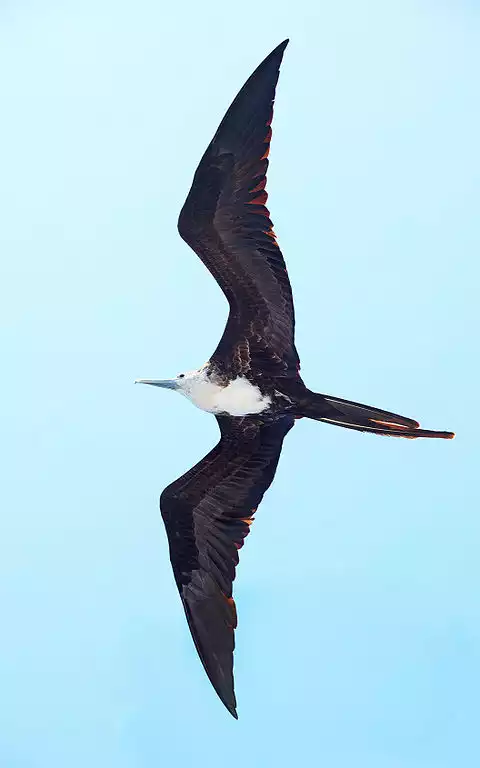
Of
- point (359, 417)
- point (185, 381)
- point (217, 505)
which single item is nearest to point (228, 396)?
point (185, 381)

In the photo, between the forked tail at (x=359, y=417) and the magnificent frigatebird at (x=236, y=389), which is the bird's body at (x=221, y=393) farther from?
the forked tail at (x=359, y=417)

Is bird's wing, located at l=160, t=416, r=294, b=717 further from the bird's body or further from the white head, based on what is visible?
the white head

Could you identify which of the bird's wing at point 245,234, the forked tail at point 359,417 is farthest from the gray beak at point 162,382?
the forked tail at point 359,417

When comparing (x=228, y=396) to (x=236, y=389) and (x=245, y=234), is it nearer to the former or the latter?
(x=236, y=389)

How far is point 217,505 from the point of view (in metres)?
7.62

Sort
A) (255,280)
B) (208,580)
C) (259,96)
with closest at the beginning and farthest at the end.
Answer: (259,96)
(255,280)
(208,580)

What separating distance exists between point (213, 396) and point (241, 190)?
135 centimetres

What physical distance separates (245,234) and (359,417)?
1.23m

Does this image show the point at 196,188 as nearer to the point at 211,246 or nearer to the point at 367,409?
the point at 211,246

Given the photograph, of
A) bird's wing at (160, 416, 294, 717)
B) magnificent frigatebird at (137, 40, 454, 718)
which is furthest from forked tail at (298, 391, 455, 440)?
bird's wing at (160, 416, 294, 717)

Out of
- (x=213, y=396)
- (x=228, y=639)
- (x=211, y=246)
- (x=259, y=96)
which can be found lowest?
(x=228, y=639)

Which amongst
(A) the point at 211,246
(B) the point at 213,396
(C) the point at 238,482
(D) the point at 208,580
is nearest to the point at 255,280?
(A) the point at 211,246

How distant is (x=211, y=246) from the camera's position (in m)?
6.97

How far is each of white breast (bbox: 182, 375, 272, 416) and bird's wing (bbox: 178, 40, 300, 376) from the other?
0.36ft
